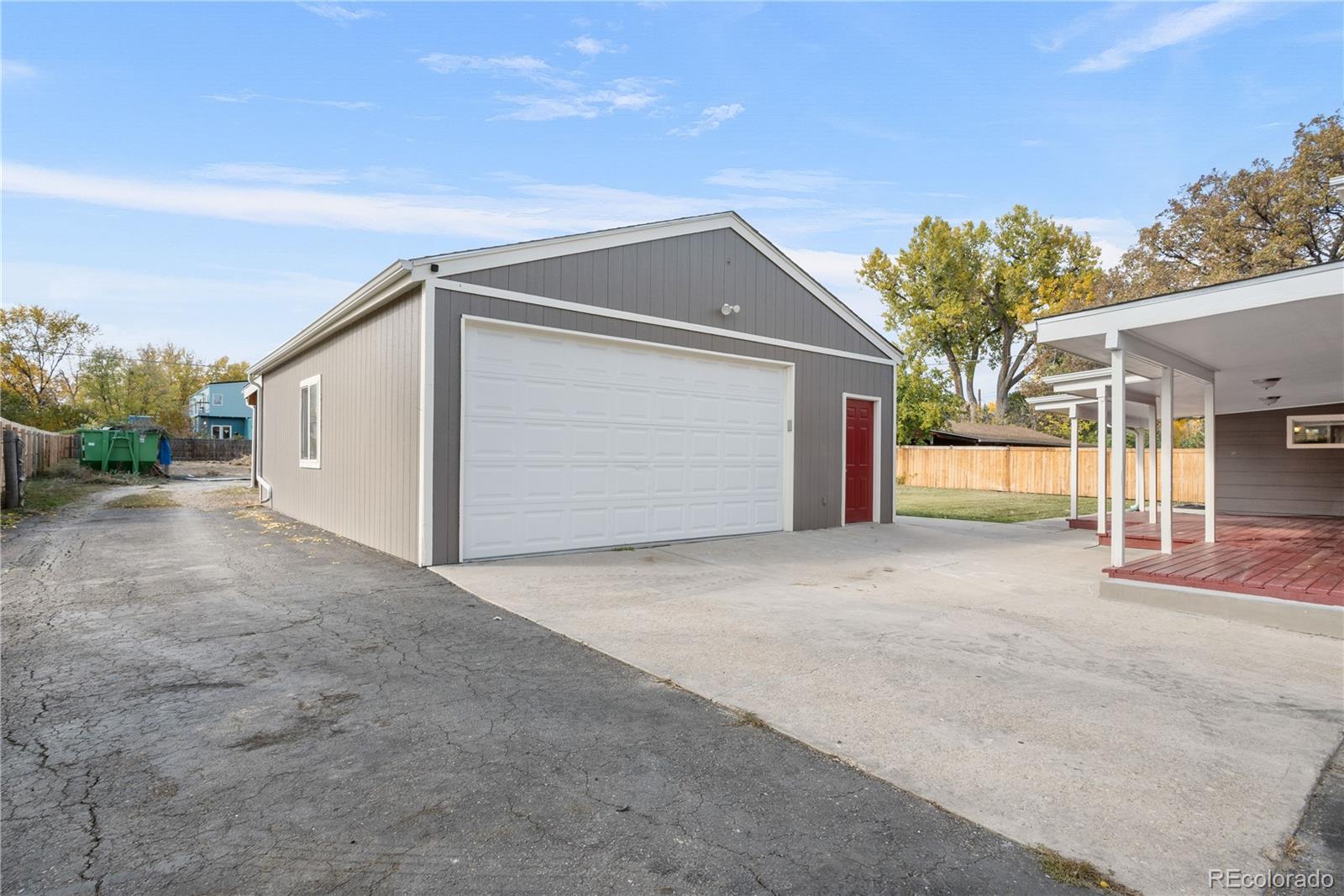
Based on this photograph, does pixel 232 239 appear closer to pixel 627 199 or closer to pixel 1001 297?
pixel 627 199

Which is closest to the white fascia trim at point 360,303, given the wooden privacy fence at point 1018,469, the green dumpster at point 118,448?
the green dumpster at point 118,448

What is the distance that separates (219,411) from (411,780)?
48029 millimetres

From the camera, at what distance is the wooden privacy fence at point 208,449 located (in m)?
31.0

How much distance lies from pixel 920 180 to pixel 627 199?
6511mm

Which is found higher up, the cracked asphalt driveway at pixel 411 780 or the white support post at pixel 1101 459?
the white support post at pixel 1101 459

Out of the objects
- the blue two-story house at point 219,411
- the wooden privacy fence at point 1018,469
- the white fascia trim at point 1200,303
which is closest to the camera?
the white fascia trim at point 1200,303

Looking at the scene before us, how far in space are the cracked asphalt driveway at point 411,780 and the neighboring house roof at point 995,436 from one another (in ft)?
86.4

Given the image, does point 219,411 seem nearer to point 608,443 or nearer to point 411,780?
point 608,443

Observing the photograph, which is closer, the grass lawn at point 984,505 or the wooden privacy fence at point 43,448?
the grass lawn at point 984,505

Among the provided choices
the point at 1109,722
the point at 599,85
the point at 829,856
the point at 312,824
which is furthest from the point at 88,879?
the point at 599,85

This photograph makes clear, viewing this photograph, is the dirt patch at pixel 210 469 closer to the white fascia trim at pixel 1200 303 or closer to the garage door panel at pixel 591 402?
the garage door panel at pixel 591 402

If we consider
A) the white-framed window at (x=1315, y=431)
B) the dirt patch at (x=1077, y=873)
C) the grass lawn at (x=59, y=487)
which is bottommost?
the dirt patch at (x=1077, y=873)

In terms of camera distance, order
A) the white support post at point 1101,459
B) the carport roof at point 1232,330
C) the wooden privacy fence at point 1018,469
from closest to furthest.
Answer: the carport roof at point 1232,330 → the white support post at point 1101,459 → the wooden privacy fence at point 1018,469

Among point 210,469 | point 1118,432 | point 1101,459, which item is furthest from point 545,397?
point 210,469
